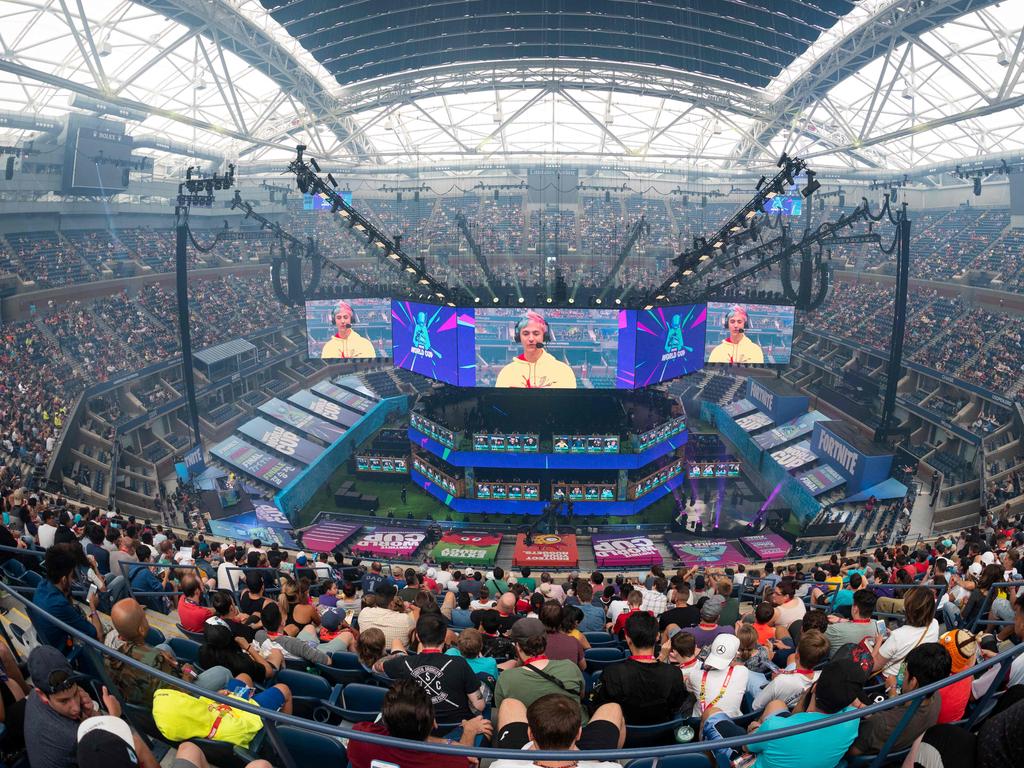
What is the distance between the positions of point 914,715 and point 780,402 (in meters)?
30.9

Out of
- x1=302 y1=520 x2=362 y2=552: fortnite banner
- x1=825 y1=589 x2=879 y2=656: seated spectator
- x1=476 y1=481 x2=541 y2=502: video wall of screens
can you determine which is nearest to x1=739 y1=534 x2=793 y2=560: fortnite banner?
x1=476 y1=481 x2=541 y2=502: video wall of screens

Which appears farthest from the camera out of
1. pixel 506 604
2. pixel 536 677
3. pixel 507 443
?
pixel 507 443

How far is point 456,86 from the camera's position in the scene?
139ft

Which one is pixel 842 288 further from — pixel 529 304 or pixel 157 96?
pixel 157 96

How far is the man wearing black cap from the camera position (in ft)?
11.5

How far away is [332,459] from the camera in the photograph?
1187 inches

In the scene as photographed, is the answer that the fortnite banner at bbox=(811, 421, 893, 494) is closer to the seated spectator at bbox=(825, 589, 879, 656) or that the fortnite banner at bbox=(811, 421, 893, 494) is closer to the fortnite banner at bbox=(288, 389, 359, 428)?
the seated spectator at bbox=(825, 589, 879, 656)

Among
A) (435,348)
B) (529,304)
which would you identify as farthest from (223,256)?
(529,304)

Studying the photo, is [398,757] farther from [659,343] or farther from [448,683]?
[659,343]

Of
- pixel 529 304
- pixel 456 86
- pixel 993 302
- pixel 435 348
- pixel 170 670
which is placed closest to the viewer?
pixel 170 670

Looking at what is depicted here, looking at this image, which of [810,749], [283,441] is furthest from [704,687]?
[283,441]

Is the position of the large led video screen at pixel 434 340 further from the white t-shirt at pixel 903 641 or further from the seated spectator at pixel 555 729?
the seated spectator at pixel 555 729

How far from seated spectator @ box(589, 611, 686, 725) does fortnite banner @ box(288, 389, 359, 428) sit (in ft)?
97.4

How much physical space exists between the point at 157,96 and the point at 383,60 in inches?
481
